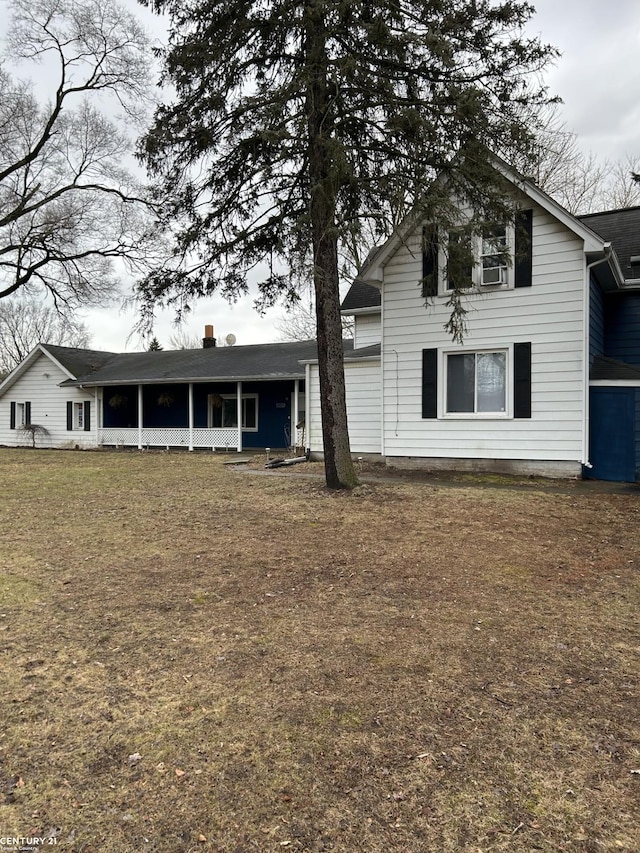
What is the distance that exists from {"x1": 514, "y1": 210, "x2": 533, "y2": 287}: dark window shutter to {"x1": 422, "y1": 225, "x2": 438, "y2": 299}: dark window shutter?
1671 mm

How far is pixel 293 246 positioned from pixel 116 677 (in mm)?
9671

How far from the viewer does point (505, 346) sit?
37.9ft

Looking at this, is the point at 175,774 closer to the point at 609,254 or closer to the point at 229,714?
the point at 229,714

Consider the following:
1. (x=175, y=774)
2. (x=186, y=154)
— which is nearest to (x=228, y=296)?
(x=186, y=154)

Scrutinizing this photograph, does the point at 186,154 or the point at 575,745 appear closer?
the point at 575,745

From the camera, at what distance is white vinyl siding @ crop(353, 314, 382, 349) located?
53.7ft

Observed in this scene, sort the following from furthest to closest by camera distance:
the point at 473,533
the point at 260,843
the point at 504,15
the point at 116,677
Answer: the point at 504,15 → the point at 473,533 → the point at 116,677 → the point at 260,843

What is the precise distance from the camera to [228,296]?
11.8 m

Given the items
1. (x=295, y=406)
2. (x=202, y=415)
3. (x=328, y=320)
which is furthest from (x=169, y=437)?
(x=328, y=320)

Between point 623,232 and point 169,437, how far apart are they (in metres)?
16.1

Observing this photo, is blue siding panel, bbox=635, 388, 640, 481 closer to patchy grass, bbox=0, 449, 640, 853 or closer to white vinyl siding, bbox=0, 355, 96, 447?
patchy grass, bbox=0, 449, 640, 853

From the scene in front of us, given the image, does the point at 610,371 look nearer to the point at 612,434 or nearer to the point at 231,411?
the point at 612,434
